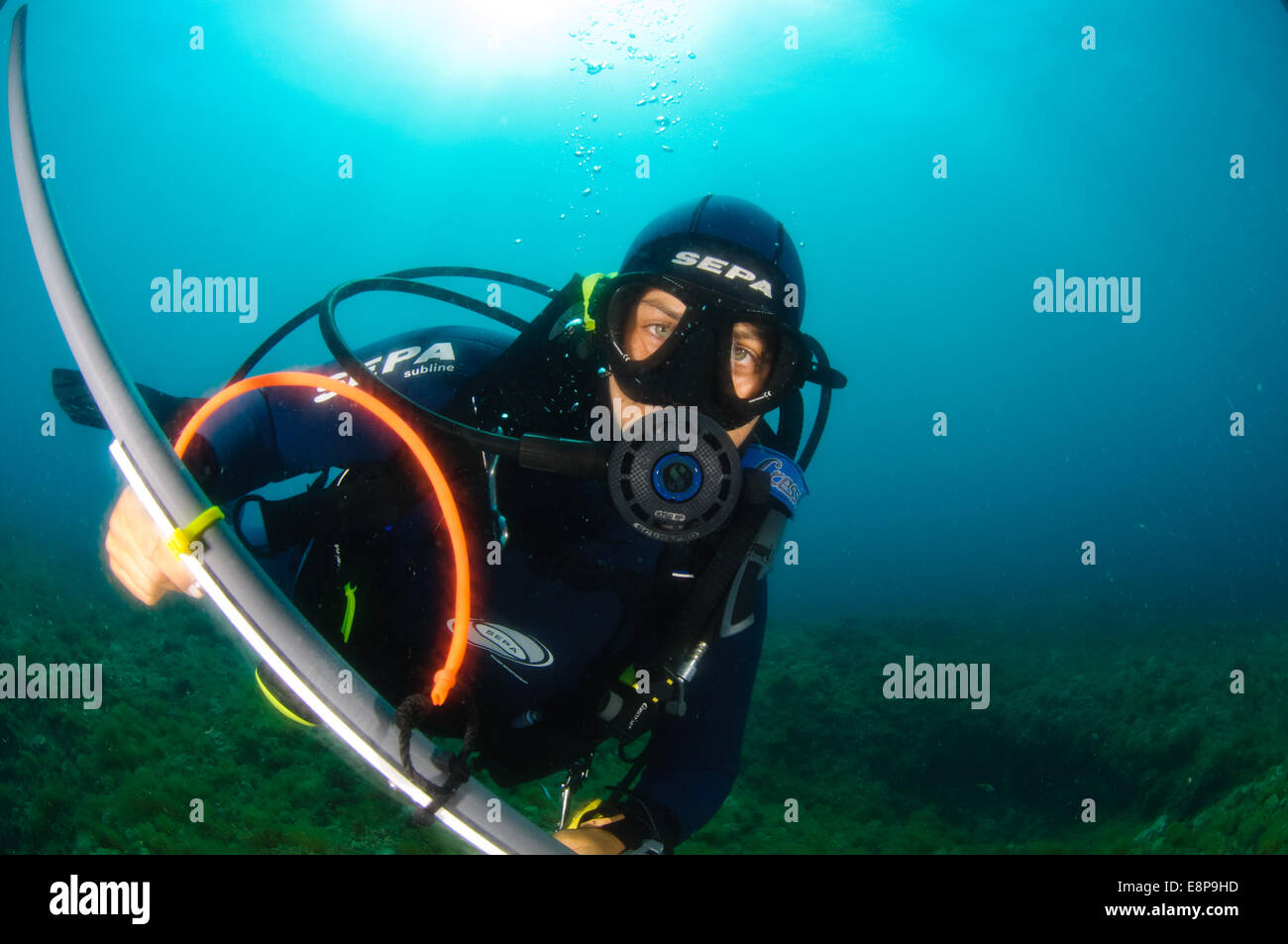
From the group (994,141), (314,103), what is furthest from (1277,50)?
(314,103)

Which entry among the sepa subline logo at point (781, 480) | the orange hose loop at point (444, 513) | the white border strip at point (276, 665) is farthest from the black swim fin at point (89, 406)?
the sepa subline logo at point (781, 480)

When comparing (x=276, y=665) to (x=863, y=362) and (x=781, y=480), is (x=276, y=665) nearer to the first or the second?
(x=781, y=480)

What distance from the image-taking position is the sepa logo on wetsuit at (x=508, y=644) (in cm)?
279

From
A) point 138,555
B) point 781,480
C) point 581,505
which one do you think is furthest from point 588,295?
point 138,555

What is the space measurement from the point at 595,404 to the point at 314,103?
53.0 m

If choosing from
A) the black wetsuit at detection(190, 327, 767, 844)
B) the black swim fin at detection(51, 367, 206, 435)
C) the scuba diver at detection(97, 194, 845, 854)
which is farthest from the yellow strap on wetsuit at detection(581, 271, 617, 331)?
the black swim fin at detection(51, 367, 206, 435)

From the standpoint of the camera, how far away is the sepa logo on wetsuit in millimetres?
2789

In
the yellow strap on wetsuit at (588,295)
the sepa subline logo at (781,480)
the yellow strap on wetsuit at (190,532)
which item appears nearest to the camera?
the yellow strap on wetsuit at (190,532)

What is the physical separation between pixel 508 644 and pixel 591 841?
0.96 m

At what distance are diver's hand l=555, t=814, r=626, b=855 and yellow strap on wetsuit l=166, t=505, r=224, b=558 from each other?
4.98ft

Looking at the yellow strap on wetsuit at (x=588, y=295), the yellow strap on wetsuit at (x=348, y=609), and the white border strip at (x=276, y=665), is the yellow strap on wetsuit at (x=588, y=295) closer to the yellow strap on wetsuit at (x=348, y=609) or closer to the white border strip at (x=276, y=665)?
the yellow strap on wetsuit at (x=348, y=609)

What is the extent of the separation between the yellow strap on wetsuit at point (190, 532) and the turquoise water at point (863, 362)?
0.32 m

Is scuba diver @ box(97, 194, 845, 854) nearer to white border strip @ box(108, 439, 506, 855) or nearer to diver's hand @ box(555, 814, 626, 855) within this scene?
diver's hand @ box(555, 814, 626, 855)

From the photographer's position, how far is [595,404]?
9.57 ft
